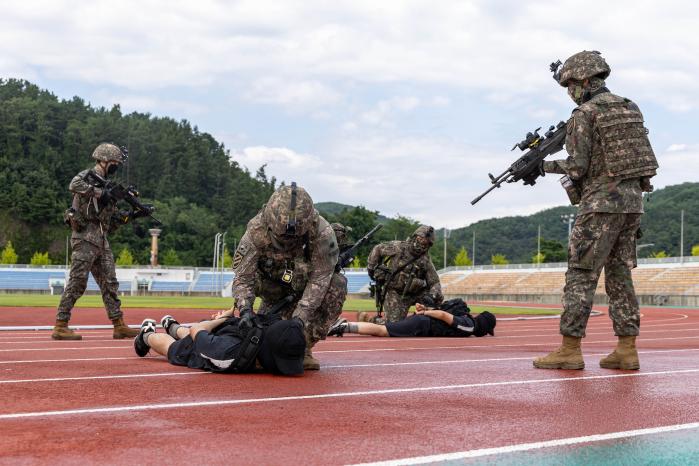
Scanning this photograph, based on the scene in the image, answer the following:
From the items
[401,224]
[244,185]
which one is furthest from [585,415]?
[244,185]

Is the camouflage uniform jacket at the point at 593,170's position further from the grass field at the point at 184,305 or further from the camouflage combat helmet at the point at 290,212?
the grass field at the point at 184,305

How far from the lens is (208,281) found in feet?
255

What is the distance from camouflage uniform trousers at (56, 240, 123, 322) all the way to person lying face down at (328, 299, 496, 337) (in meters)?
3.23

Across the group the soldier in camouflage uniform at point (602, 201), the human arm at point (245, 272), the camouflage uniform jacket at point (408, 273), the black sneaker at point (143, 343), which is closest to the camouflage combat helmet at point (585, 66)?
the soldier in camouflage uniform at point (602, 201)

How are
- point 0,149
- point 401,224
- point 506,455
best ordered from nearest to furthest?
point 506,455
point 401,224
point 0,149

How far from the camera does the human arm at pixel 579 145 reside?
7031mm

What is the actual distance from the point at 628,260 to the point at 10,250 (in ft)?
368

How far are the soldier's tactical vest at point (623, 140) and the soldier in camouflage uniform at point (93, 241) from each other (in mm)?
6812

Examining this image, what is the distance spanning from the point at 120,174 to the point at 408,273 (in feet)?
503

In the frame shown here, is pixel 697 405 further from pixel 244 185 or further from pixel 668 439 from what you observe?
pixel 244 185

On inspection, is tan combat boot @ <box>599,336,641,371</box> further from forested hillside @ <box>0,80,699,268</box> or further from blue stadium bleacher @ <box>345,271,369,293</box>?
forested hillside @ <box>0,80,699,268</box>

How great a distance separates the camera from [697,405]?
5082 mm

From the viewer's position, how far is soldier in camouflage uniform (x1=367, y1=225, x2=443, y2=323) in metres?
13.6

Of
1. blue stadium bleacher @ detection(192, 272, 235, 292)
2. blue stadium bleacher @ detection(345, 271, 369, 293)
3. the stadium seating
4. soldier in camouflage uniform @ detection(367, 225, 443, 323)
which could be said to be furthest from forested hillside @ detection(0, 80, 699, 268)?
soldier in camouflage uniform @ detection(367, 225, 443, 323)
